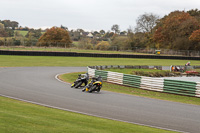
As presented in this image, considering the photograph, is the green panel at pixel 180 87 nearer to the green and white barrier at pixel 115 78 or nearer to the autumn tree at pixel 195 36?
the green and white barrier at pixel 115 78

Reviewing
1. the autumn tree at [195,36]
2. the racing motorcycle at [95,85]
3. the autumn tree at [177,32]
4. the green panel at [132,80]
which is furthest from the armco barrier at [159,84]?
the autumn tree at [177,32]

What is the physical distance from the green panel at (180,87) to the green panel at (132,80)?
7.46ft

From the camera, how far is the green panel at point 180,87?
61.0 feet

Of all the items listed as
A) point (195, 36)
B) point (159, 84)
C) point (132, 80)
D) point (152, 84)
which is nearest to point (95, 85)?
point (152, 84)

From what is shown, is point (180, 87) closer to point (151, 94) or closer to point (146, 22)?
point (151, 94)

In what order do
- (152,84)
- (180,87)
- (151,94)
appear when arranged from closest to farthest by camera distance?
(180,87), (151,94), (152,84)

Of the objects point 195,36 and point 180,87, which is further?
point 195,36

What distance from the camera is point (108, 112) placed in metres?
12.4

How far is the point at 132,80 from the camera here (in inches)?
859

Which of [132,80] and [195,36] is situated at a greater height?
[195,36]

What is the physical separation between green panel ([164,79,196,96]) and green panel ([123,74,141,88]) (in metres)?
2.27

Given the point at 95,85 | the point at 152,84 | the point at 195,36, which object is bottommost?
the point at 152,84

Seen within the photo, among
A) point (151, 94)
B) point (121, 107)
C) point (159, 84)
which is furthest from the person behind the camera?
point (159, 84)

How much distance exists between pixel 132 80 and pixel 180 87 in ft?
12.4
